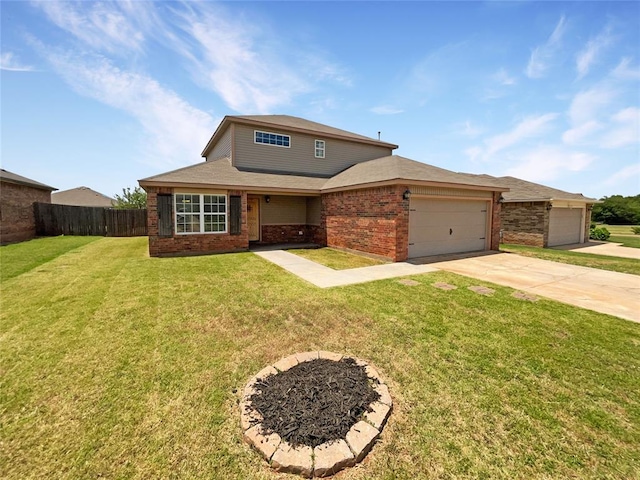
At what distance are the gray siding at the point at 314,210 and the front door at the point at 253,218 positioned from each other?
2.75 meters

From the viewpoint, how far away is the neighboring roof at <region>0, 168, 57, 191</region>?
15295mm

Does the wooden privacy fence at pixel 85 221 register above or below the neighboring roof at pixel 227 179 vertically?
below

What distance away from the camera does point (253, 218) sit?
45.8ft

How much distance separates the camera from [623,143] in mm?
13203

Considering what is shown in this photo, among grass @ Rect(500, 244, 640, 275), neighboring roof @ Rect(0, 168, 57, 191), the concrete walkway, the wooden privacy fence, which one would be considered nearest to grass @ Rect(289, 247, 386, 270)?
the concrete walkway

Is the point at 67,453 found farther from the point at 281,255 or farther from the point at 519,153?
the point at 519,153

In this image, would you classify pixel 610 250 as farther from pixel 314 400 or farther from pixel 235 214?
pixel 235 214

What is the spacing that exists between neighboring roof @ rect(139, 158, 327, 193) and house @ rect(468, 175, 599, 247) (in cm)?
1046

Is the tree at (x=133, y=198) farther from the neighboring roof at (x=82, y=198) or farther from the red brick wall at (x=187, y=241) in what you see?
the red brick wall at (x=187, y=241)

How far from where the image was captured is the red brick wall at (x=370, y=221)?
9.18 m

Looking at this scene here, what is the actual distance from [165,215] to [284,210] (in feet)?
18.9

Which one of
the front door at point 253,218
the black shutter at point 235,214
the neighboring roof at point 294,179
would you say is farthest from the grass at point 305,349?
the front door at point 253,218

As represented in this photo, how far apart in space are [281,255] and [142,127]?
9843 millimetres

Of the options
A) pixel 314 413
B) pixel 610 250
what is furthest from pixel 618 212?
pixel 314 413
